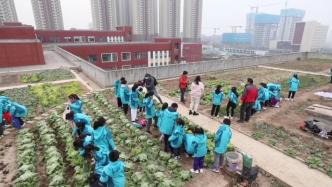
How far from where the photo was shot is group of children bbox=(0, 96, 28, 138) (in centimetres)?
800

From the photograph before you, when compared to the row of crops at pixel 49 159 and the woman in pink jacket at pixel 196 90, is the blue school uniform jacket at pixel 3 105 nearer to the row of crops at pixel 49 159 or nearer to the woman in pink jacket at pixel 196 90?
the row of crops at pixel 49 159

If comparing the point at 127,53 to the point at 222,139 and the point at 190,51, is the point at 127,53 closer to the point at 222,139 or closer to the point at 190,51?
the point at 190,51

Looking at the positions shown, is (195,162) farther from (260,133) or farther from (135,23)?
(135,23)

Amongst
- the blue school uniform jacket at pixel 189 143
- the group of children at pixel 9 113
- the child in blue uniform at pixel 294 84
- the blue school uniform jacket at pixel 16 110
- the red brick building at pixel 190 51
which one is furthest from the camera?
the red brick building at pixel 190 51

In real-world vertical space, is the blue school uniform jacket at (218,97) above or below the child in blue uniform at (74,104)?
below

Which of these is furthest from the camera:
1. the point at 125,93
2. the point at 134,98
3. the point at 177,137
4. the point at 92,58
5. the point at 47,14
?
the point at 47,14

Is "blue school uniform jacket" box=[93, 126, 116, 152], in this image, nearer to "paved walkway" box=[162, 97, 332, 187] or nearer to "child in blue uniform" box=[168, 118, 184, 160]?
"child in blue uniform" box=[168, 118, 184, 160]

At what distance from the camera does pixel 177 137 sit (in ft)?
20.7

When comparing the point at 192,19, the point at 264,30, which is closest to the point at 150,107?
the point at 192,19

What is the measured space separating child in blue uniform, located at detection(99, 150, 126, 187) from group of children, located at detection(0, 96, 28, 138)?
6.11 metres

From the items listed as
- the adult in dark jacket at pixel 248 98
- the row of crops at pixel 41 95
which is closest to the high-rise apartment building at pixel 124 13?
A: the row of crops at pixel 41 95

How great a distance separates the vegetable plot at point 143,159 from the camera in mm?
5590

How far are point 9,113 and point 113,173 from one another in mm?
6670

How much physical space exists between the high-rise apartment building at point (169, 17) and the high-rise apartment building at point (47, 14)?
4571cm
